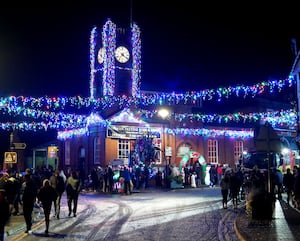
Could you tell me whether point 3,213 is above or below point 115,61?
below

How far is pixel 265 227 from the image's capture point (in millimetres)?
11781

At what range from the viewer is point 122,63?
40.2m

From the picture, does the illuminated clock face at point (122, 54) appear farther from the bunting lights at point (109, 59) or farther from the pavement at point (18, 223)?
the pavement at point (18, 223)

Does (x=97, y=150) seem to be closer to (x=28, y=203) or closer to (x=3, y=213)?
(x=28, y=203)

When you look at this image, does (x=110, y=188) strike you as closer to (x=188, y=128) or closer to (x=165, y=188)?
(x=165, y=188)

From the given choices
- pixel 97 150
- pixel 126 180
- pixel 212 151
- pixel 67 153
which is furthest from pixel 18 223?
pixel 212 151

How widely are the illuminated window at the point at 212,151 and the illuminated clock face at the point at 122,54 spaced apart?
12.5 meters

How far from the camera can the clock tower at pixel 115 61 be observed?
39.1 metres

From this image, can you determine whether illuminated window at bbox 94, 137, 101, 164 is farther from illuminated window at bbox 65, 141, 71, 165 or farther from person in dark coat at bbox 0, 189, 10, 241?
person in dark coat at bbox 0, 189, 10, 241

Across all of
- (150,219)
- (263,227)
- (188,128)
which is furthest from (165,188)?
(263,227)

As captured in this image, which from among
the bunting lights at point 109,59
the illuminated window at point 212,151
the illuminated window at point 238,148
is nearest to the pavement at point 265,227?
the bunting lights at point 109,59

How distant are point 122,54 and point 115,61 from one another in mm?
1085

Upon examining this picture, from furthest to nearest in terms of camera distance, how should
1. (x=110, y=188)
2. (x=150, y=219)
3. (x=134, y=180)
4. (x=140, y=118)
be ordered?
(x=140, y=118), (x=134, y=180), (x=110, y=188), (x=150, y=219)

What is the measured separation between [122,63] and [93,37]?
4.73 metres
